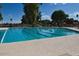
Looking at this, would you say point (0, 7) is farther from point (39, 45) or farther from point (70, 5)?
point (70, 5)

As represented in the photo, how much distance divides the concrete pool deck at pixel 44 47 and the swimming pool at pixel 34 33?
0.17 m

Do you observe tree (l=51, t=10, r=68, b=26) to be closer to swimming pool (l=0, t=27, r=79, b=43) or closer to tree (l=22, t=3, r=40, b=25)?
swimming pool (l=0, t=27, r=79, b=43)

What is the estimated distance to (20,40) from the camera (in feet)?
16.3

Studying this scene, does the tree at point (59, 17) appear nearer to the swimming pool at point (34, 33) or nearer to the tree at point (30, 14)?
the swimming pool at point (34, 33)

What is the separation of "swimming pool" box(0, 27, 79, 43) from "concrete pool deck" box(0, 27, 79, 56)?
0.57 feet

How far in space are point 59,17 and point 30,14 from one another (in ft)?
2.42

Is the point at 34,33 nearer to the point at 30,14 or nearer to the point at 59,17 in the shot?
the point at 30,14

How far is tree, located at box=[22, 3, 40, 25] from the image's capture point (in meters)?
5.00

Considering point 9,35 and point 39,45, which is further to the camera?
point 9,35

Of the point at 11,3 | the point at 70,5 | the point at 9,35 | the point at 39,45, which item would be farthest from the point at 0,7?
the point at 70,5

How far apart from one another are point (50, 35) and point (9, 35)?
3.63 ft


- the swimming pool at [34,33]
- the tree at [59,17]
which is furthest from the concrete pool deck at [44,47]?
the tree at [59,17]

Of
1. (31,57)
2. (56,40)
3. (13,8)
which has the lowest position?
(31,57)

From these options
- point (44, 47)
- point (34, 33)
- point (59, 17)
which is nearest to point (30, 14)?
point (34, 33)
